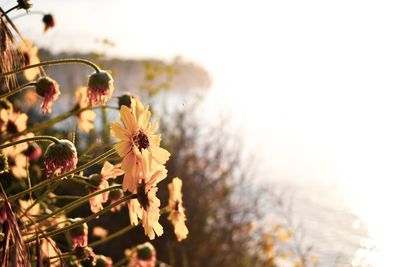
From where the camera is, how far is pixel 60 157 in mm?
994

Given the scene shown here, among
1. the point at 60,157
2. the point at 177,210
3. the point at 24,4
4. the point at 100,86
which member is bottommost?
the point at 177,210

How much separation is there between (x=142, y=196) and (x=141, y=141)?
0.09 meters

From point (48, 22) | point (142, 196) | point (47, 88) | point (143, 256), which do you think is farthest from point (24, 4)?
point (143, 256)

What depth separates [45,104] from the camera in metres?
1.20

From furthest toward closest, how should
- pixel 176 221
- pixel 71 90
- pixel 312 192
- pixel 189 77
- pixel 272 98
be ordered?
1. pixel 272 98
2. pixel 189 77
3. pixel 312 192
4. pixel 71 90
5. pixel 176 221

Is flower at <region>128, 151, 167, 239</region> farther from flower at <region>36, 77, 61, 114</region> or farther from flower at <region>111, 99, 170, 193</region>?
flower at <region>36, 77, 61, 114</region>

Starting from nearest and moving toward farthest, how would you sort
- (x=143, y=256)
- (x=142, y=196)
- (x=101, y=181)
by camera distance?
(x=142, y=196) < (x=101, y=181) < (x=143, y=256)

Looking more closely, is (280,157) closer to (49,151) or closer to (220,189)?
(220,189)

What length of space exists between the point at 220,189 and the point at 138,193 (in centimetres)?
270

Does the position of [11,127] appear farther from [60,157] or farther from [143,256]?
[60,157]

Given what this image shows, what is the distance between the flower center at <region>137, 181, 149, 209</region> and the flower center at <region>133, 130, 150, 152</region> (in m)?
0.06

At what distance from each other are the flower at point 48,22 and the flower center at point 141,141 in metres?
0.50

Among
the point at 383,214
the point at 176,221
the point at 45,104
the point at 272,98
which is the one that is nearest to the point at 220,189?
the point at 383,214

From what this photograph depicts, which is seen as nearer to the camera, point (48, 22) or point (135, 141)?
point (135, 141)
